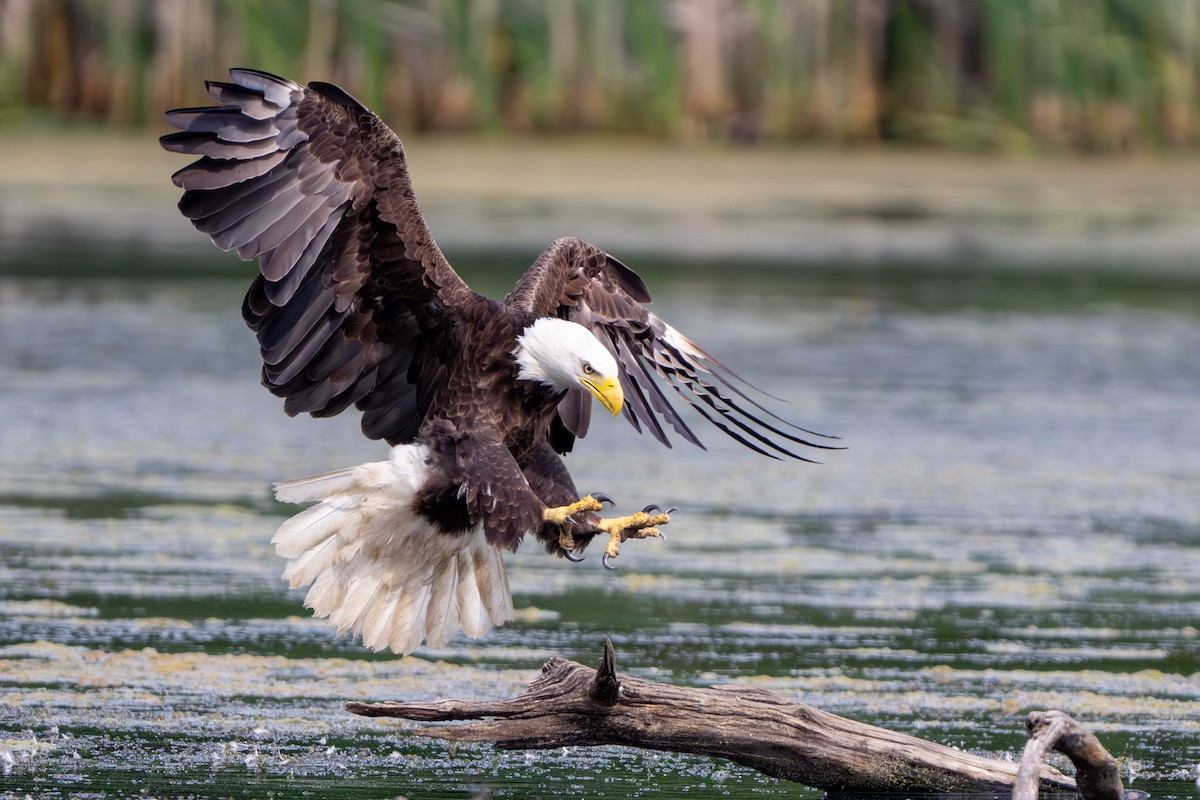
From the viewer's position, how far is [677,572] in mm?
7121

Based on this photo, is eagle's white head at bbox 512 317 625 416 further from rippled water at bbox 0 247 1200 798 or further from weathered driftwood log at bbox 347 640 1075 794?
rippled water at bbox 0 247 1200 798

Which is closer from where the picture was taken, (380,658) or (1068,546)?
(380,658)

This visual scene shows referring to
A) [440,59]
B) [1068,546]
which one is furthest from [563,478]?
[440,59]

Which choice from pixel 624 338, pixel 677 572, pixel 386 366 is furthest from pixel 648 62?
pixel 386 366

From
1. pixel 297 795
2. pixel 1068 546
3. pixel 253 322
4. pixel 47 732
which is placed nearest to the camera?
pixel 297 795

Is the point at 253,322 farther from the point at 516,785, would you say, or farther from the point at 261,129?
the point at 516,785

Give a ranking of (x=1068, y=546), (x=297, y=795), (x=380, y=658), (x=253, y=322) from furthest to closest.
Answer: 1. (x=1068, y=546)
2. (x=380, y=658)
3. (x=253, y=322)
4. (x=297, y=795)

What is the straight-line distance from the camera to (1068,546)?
763cm

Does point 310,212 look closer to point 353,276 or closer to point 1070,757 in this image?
point 353,276

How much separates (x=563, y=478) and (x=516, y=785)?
0.96 metres

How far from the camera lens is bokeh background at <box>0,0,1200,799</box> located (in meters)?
5.59

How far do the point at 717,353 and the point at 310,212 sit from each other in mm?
5841

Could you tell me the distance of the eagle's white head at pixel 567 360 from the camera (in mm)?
5250

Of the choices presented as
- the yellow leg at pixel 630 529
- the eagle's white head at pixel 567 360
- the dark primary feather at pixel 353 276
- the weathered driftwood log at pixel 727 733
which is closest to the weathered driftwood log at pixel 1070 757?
the weathered driftwood log at pixel 727 733
